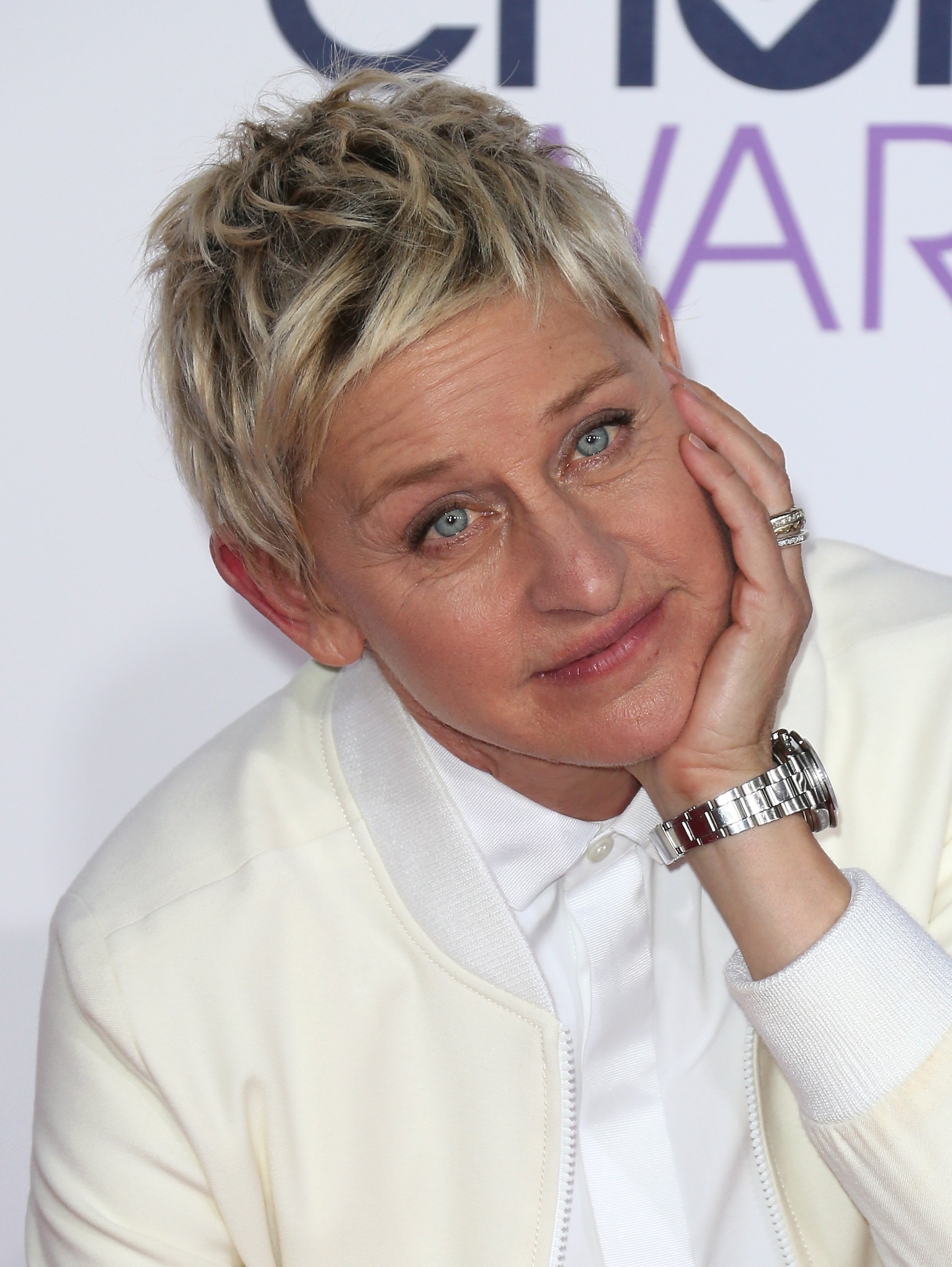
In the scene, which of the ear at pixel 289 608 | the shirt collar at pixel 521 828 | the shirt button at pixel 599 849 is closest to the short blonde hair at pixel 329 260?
the ear at pixel 289 608

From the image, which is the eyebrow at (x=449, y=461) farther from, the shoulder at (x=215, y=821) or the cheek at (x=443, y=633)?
the shoulder at (x=215, y=821)

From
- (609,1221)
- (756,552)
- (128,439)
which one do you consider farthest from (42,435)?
(609,1221)

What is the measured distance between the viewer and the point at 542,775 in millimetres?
1424

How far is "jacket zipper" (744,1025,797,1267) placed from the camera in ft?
4.44

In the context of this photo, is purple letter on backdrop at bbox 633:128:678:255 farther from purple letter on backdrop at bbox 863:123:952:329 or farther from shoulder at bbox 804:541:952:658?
shoulder at bbox 804:541:952:658

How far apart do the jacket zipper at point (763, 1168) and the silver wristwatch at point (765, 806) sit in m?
0.22

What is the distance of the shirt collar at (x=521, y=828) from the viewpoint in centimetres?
141

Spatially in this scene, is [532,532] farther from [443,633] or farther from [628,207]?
[628,207]

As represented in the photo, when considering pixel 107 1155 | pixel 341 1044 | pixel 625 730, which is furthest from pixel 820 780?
pixel 107 1155

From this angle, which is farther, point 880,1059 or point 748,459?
point 748,459

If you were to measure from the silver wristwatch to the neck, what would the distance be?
0.13 metres

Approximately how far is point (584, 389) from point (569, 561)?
0.51ft

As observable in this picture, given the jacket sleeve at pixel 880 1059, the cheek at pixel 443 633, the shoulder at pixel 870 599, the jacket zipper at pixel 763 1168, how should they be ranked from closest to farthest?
the jacket sleeve at pixel 880 1059
the cheek at pixel 443 633
the jacket zipper at pixel 763 1168
the shoulder at pixel 870 599

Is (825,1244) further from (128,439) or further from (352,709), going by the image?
(128,439)
